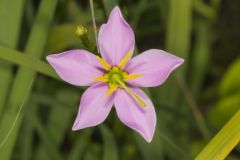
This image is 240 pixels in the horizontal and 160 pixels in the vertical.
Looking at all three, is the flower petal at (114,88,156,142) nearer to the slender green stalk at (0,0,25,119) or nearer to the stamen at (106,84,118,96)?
the stamen at (106,84,118,96)

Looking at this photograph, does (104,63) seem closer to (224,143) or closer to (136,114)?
(136,114)

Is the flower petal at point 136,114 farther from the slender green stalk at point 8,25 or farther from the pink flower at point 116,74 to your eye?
the slender green stalk at point 8,25

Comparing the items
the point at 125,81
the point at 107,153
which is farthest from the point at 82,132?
the point at 125,81

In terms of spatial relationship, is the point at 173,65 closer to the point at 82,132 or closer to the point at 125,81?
the point at 125,81

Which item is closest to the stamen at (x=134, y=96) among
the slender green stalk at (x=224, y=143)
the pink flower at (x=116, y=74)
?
the pink flower at (x=116, y=74)

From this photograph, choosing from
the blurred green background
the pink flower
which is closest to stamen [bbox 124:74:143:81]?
the pink flower

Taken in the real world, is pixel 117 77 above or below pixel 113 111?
above

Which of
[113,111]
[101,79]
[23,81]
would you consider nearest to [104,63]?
[101,79]
